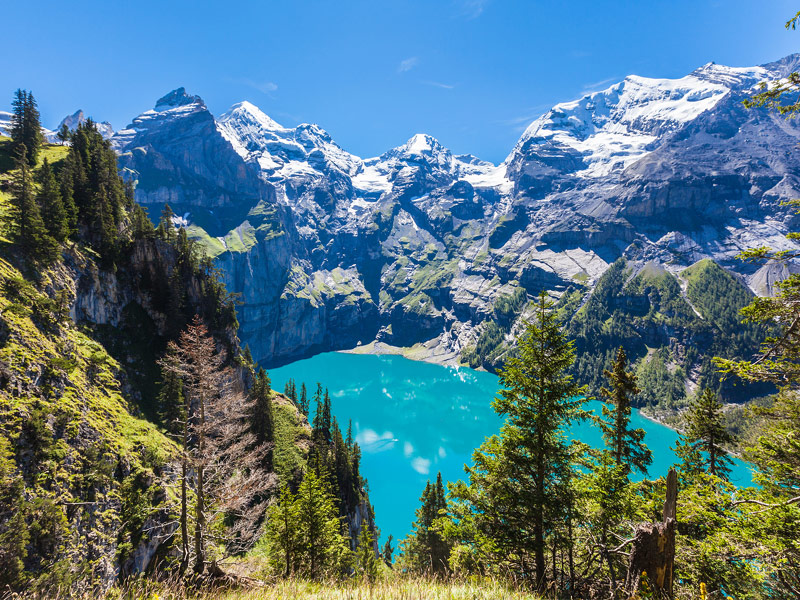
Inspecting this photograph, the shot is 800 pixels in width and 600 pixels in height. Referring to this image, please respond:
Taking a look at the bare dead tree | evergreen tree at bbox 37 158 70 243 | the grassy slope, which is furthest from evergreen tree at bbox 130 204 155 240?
the bare dead tree

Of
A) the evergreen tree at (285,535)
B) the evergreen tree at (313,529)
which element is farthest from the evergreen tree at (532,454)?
the evergreen tree at (285,535)

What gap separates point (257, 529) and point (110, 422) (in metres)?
22.3

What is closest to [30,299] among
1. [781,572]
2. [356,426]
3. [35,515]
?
[35,515]

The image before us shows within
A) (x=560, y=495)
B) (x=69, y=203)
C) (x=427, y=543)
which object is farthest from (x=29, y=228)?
(x=427, y=543)

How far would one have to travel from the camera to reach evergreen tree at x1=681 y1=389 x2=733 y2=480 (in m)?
20.0

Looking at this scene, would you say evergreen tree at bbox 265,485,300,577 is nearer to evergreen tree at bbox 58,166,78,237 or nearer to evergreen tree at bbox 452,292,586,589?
evergreen tree at bbox 452,292,586,589

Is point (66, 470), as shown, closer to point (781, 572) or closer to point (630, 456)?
point (781, 572)

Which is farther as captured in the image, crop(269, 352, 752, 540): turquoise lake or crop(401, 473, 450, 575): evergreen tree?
crop(269, 352, 752, 540): turquoise lake

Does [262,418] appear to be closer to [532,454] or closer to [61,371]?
[61,371]

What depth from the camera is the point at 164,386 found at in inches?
1347

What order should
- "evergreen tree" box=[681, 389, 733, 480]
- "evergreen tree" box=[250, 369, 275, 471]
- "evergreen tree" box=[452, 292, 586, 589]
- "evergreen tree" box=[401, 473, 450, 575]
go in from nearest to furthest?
"evergreen tree" box=[452, 292, 586, 589]
"evergreen tree" box=[681, 389, 733, 480]
"evergreen tree" box=[401, 473, 450, 575]
"evergreen tree" box=[250, 369, 275, 471]

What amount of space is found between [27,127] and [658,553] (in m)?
67.6

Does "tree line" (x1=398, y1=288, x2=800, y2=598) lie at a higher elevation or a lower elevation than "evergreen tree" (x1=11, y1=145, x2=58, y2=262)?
lower

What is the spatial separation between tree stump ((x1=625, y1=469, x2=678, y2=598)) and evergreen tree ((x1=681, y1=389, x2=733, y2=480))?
684 inches
